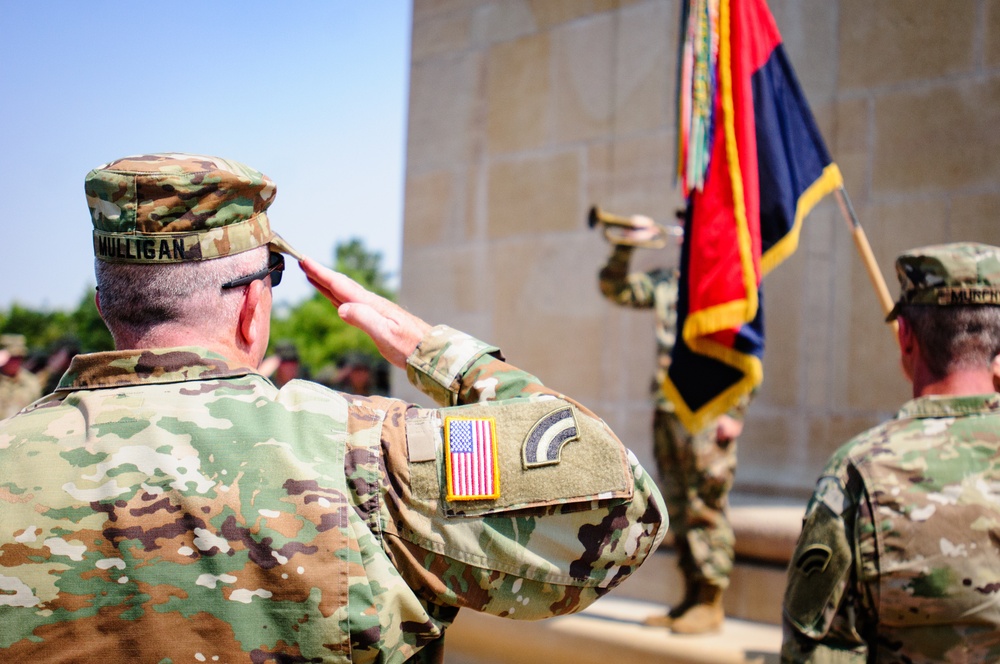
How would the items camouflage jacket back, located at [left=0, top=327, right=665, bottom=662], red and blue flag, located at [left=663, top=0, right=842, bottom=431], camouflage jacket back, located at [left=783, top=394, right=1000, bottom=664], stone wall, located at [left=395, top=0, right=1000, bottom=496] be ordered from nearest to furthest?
camouflage jacket back, located at [left=0, top=327, right=665, bottom=662], camouflage jacket back, located at [left=783, top=394, right=1000, bottom=664], red and blue flag, located at [left=663, top=0, right=842, bottom=431], stone wall, located at [left=395, top=0, right=1000, bottom=496]

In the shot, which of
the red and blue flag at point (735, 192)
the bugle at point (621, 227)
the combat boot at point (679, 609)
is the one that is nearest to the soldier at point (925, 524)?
the red and blue flag at point (735, 192)

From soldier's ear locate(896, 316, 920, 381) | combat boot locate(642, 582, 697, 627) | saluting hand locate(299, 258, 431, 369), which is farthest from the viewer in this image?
combat boot locate(642, 582, 697, 627)

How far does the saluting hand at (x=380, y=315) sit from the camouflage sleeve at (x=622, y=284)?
11.3 ft

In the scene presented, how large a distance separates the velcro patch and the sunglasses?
503 mm

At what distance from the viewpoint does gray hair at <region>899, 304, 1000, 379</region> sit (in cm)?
212

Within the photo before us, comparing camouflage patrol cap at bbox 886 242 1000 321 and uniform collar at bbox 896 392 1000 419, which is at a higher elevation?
camouflage patrol cap at bbox 886 242 1000 321

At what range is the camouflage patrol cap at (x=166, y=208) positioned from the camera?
4.71ft

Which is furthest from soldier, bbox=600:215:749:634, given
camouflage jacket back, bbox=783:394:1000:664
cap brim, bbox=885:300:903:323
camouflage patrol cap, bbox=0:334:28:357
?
camouflage patrol cap, bbox=0:334:28:357

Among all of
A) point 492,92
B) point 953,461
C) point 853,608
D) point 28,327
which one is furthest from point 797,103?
point 28,327

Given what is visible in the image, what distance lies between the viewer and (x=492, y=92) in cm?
721

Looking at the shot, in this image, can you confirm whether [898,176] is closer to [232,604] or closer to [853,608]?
[853,608]

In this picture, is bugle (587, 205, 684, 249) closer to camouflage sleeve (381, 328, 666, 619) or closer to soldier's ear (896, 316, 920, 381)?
soldier's ear (896, 316, 920, 381)

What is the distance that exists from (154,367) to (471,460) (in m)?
0.50

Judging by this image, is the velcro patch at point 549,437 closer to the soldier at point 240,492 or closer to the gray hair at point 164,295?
the soldier at point 240,492
